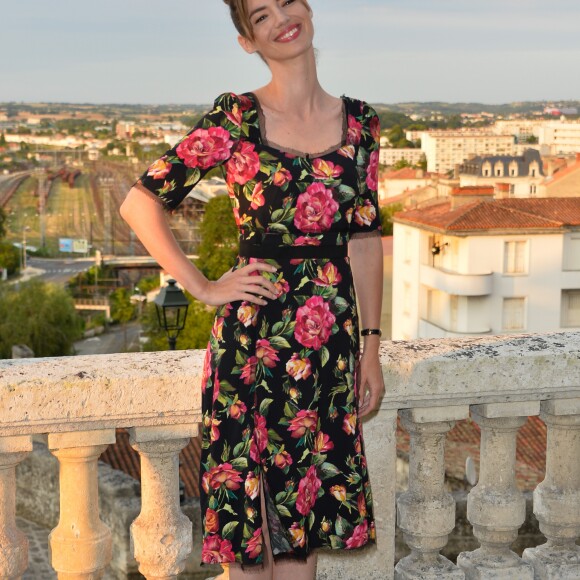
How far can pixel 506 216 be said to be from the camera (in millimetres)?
36719

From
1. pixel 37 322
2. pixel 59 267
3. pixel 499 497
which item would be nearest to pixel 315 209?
pixel 499 497

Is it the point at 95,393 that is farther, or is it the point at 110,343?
the point at 110,343

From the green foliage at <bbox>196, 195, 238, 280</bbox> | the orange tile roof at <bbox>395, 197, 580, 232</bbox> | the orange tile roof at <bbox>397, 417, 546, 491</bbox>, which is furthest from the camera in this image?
the green foliage at <bbox>196, 195, 238, 280</bbox>

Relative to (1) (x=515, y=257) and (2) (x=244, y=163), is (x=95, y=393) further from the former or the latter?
(1) (x=515, y=257)

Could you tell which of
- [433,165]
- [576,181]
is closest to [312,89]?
[576,181]

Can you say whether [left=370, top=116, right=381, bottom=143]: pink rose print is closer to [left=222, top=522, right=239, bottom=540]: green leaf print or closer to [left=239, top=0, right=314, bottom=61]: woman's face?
[left=239, top=0, right=314, bottom=61]: woman's face

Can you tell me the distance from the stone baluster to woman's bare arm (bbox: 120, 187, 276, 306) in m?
1.09

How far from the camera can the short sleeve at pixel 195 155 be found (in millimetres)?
2576

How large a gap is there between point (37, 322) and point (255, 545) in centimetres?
4046

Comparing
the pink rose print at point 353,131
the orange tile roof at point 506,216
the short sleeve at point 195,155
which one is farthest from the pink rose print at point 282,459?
the orange tile roof at point 506,216

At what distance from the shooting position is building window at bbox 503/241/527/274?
123 feet

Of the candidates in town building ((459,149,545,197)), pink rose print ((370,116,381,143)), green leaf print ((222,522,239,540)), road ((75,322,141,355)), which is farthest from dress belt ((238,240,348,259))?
town building ((459,149,545,197))

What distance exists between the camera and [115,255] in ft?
387

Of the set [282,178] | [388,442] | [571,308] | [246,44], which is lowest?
[571,308]
